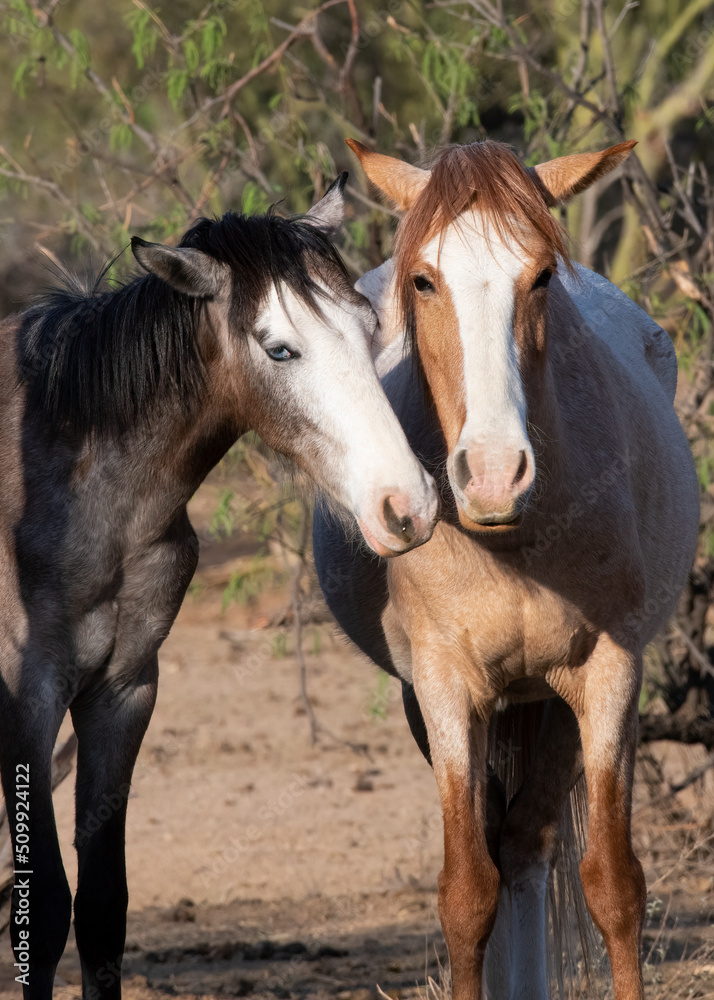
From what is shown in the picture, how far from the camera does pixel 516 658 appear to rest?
302 cm

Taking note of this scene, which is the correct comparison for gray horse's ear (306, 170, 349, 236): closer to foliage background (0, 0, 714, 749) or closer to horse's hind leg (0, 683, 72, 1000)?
foliage background (0, 0, 714, 749)

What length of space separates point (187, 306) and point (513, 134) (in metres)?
9.79

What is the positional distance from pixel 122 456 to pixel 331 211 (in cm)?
89

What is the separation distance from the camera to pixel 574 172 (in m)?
2.95

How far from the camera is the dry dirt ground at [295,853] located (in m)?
4.22

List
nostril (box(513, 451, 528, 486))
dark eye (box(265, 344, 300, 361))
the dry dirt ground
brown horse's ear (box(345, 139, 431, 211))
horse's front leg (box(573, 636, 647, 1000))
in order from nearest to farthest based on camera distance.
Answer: nostril (box(513, 451, 528, 486))
dark eye (box(265, 344, 300, 361))
horse's front leg (box(573, 636, 647, 1000))
brown horse's ear (box(345, 139, 431, 211))
the dry dirt ground

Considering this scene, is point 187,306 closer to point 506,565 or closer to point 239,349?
point 239,349

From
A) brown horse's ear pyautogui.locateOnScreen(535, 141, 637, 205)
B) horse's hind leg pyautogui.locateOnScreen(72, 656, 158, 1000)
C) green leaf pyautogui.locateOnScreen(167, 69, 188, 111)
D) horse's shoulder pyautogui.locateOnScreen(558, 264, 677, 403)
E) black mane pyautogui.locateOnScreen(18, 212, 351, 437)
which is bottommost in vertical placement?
horse's hind leg pyautogui.locateOnScreen(72, 656, 158, 1000)

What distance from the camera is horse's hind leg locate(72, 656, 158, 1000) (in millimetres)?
3129

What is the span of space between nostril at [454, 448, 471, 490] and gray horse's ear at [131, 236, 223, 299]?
817mm

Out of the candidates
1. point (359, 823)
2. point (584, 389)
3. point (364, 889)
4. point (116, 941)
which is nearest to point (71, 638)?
point (116, 941)

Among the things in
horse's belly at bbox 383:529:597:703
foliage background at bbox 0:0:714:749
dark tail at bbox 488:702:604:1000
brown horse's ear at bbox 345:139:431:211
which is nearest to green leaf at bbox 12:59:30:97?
foliage background at bbox 0:0:714:749

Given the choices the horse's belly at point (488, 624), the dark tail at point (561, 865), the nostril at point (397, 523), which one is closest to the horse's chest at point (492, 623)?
the horse's belly at point (488, 624)

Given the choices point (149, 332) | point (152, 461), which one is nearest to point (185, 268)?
point (149, 332)
